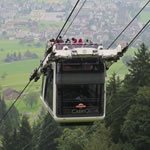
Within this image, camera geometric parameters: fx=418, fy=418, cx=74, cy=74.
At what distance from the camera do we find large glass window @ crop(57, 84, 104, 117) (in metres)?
15.0

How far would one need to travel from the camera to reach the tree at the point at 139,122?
33.7 meters

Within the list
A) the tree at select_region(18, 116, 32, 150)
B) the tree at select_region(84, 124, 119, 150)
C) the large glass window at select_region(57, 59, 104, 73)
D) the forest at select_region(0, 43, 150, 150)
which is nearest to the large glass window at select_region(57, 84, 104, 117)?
the large glass window at select_region(57, 59, 104, 73)

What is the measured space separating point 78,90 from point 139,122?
19960 millimetres

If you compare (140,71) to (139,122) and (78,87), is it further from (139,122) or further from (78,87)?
(78,87)

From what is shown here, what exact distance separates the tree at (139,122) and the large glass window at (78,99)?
1886 centimetres

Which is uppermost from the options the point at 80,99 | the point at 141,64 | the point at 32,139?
the point at 141,64

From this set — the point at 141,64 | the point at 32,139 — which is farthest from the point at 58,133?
the point at 141,64

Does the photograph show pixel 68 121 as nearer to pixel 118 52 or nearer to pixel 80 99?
pixel 80 99

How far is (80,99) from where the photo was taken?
15148 millimetres

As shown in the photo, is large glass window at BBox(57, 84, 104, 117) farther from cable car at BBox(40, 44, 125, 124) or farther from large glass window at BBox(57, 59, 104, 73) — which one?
large glass window at BBox(57, 59, 104, 73)

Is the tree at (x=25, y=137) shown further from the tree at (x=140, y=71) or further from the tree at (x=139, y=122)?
the tree at (x=139, y=122)

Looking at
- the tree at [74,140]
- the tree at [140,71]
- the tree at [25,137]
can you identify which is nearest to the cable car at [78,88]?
the tree at [140,71]

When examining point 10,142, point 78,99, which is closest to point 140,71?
point 10,142

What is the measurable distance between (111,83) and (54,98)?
28.6 meters
